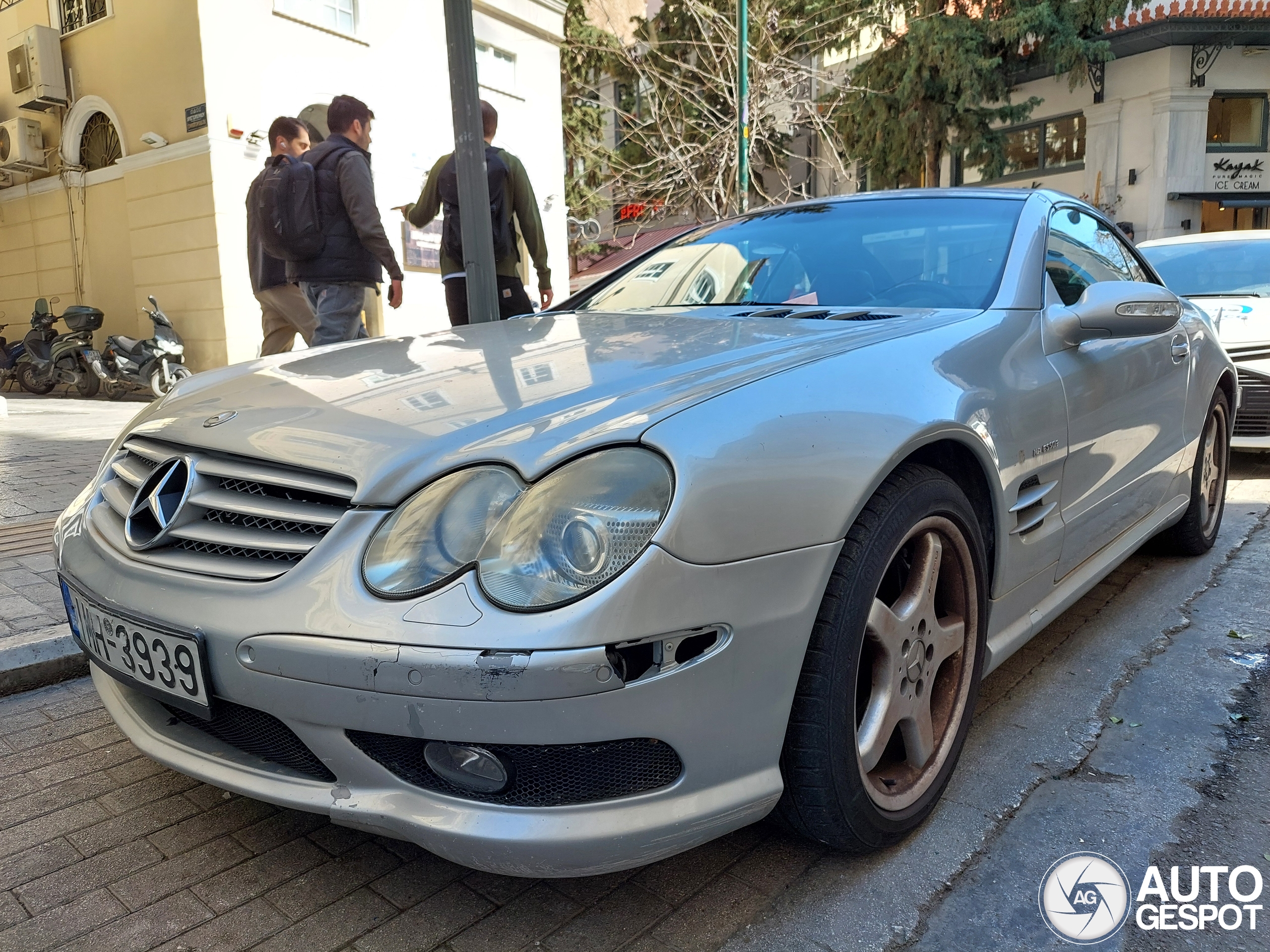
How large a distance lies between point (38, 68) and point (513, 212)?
9652 millimetres

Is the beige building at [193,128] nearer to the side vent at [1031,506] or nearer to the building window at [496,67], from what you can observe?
the building window at [496,67]

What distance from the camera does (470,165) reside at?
12.2 ft

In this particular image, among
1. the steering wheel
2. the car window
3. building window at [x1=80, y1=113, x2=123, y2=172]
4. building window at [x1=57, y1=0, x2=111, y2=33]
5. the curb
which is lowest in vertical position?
the curb

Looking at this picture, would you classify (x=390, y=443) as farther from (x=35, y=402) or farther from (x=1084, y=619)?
(x=35, y=402)

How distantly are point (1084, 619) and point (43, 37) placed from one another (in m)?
13.1

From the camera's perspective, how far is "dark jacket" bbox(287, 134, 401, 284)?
179 inches

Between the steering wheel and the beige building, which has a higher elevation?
the beige building

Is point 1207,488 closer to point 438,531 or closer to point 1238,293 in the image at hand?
point 1238,293

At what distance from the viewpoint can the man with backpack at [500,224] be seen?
4.75m

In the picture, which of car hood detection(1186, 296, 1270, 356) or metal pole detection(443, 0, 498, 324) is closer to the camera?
metal pole detection(443, 0, 498, 324)

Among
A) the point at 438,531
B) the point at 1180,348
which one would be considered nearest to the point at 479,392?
the point at 438,531

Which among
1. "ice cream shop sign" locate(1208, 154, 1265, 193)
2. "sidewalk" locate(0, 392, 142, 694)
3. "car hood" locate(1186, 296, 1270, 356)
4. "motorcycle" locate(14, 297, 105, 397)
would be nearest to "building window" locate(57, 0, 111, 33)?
"motorcycle" locate(14, 297, 105, 397)

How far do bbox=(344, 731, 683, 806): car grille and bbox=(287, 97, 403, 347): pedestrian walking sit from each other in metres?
3.52

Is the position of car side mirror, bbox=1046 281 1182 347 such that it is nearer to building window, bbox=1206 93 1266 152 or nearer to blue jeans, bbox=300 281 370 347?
blue jeans, bbox=300 281 370 347
